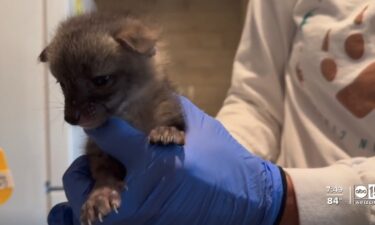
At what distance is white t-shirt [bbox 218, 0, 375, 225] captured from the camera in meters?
0.99

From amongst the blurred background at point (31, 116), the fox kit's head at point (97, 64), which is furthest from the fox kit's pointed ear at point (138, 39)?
the blurred background at point (31, 116)

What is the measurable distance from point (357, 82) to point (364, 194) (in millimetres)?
198

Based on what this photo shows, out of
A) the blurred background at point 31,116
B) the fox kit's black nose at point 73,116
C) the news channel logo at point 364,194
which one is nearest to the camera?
the fox kit's black nose at point 73,116

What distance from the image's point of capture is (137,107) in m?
0.98

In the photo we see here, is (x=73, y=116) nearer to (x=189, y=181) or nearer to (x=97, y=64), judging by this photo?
(x=97, y=64)

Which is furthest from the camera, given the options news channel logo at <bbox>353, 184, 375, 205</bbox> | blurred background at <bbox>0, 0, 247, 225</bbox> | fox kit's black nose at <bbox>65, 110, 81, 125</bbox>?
blurred background at <bbox>0, 0, 247, 225</bbox>

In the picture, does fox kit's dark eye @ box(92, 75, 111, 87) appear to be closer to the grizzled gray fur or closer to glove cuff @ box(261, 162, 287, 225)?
the grizzled gray fur

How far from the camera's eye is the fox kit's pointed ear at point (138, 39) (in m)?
0.87

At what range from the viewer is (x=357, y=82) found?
105cm

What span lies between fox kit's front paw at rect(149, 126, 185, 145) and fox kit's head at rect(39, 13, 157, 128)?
0.07 m

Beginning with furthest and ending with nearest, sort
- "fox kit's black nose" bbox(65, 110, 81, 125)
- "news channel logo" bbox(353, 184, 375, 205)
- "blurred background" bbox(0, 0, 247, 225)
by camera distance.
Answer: "blurred background" bbox(0, 0, 247, 225)
"news channel logo" bbox(353, 184, 375, 205)
"fox kit's black nose" bbox(65, 110, 81, 125)

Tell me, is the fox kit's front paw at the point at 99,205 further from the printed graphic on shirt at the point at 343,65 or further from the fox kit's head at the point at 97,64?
the printed graphic on shirt at the point at 343,65

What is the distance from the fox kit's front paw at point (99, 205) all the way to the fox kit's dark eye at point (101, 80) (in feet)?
0.52

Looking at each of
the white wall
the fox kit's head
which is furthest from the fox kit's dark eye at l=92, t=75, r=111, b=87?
the white wall
